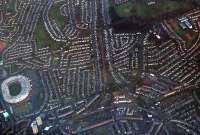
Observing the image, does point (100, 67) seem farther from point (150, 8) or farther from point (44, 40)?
point (150, 8)

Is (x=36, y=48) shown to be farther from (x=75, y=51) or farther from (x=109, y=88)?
(x=109, y=88)

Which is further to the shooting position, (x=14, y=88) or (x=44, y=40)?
(x=44, y=40)

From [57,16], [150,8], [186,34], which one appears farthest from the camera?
[57,16]

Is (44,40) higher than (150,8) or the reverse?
the reverse

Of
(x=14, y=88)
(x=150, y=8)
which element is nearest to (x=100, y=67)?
(x=14, y=88)

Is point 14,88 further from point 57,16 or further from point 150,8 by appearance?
point 150,8

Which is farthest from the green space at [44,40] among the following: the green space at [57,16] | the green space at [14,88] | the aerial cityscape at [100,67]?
the green space at [14,88]

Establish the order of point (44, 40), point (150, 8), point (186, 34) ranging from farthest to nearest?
point (150, 8)
point (44, 40)
point (186, 34)

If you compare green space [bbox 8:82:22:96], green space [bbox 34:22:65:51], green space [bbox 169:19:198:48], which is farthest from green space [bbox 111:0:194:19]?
green space [bbox 8:82:22:96]

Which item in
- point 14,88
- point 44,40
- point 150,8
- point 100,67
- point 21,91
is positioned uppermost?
point 150,8
